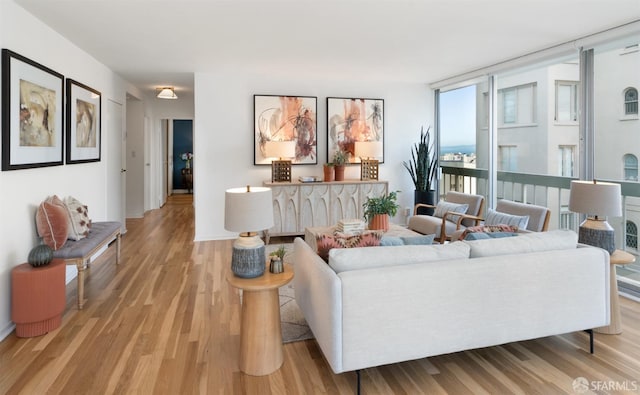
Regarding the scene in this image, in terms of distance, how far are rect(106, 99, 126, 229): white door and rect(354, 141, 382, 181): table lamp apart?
3.55 meters

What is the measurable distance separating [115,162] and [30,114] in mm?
2764

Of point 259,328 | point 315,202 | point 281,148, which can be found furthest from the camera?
point 315,202

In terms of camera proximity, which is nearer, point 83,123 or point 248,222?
point 248,222

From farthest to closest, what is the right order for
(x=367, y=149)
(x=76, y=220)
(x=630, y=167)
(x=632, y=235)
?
(x=367, y=149) < (x=632, y=235) < (x=630, y=167) < (x=76, y=220)

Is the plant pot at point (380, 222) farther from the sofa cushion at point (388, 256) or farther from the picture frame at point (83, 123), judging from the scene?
the picture frame at point (83, 123)

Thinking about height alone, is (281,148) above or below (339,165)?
above

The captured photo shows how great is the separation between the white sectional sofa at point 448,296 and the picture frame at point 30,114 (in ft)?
7.55

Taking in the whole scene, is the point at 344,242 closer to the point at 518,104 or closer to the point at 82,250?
the point at 82,250

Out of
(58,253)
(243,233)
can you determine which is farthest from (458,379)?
(58,253)

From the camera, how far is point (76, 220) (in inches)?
140

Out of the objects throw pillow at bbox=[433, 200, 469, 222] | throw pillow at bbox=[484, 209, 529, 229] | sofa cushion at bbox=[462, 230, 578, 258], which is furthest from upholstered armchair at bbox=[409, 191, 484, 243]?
sofa cushion at bbox=[462, 230, 578, 258]

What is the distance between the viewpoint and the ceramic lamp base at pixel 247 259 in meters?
2.26

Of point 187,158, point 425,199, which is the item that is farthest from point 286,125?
point 187,158

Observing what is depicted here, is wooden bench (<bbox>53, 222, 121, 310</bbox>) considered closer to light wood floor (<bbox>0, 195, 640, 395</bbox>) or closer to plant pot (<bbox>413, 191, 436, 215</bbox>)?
light wood floor (<bbox>0, 195, 640, 395</bbox>)
